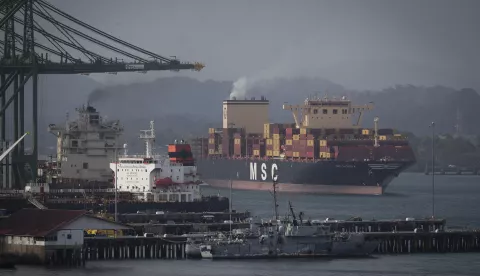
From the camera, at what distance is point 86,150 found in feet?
279

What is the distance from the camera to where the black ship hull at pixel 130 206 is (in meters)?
73.7

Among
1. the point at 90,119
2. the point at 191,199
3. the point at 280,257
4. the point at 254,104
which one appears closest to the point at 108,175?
the point at 90,119

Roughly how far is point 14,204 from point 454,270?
83.8ft

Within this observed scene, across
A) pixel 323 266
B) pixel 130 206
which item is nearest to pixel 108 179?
pixel 130 206

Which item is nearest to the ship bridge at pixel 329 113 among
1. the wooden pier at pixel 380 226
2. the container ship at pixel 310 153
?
the container ship at pixel 310 153

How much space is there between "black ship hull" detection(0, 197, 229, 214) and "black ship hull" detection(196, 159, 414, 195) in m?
32.8

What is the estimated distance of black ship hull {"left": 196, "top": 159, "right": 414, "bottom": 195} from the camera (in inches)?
4432

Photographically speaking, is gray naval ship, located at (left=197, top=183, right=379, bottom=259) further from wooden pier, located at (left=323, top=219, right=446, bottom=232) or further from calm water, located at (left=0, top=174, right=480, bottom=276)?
wooden pier, located at (left=323, top=219, right=446, bottom=232)

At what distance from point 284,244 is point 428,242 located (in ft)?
25.2

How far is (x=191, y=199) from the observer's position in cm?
7812

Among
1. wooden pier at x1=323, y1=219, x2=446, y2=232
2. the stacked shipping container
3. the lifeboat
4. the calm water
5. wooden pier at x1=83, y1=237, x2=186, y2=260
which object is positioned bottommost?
the calm water

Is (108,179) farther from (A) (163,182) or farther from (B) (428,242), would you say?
(B) (428,242)

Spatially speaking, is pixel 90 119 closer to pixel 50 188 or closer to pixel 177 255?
pixel 50 188

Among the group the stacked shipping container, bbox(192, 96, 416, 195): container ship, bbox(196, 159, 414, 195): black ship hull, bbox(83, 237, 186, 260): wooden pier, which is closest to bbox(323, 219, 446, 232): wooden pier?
bbox(83, 237, 186, 260): wooden pier
